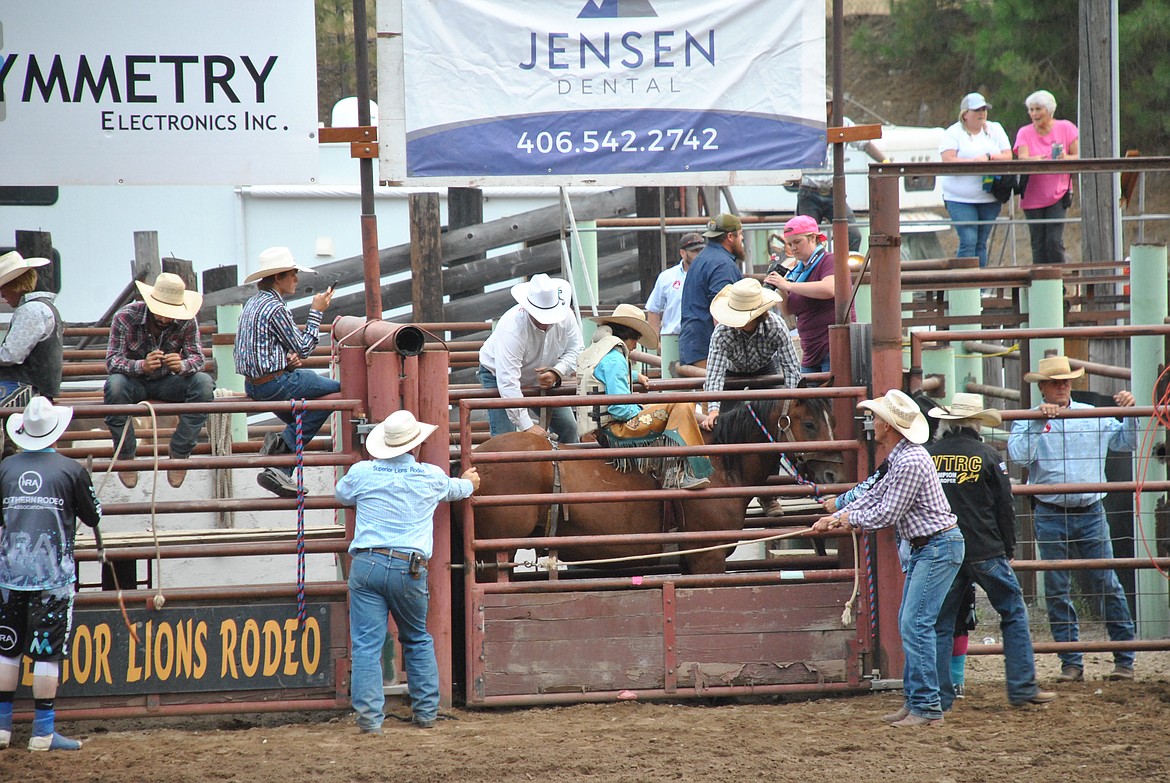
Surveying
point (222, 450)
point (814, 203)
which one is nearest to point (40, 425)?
point (222, 450)

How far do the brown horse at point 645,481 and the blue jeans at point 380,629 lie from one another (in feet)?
3.09

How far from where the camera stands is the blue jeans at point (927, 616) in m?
6.57

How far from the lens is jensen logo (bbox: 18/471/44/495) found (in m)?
6.48

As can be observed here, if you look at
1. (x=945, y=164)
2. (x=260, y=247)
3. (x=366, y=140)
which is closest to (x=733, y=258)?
(x=945, y=164)

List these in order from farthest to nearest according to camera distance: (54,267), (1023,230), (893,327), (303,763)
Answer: (1023,230) < (54,267) < (893,327) < (303,763)

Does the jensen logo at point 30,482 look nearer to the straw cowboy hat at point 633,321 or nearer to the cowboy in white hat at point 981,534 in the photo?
the straw cowboy hat at point 633,321

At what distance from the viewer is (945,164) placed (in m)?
7.39

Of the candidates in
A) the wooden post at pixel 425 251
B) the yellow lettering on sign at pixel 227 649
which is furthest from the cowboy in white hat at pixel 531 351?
the wooden post at pixel 425 251

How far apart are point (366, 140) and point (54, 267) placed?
343 inches

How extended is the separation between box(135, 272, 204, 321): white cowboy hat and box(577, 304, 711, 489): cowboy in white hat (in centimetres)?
243

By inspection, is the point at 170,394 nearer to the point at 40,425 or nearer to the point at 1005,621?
the point at 40,425

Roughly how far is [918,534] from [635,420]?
6.11 ft

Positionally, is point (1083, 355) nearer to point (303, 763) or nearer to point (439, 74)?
point (439, 74)

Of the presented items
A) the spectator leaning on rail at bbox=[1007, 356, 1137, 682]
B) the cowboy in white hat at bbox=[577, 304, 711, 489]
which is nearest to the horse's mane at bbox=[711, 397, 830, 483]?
the cowboy in white hat at bbox=[577, 304, 711, 489]
